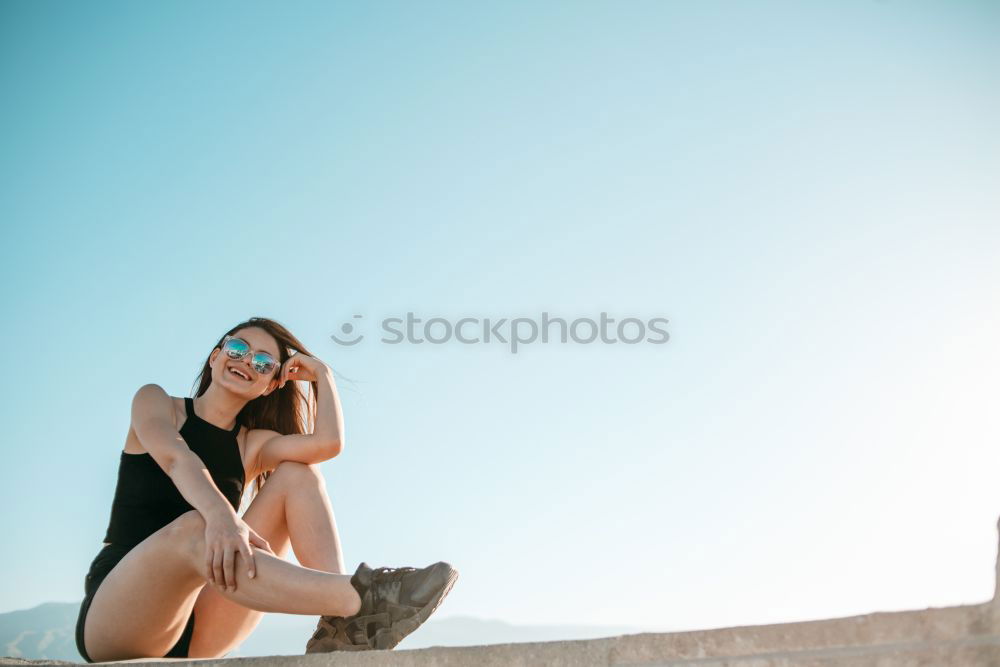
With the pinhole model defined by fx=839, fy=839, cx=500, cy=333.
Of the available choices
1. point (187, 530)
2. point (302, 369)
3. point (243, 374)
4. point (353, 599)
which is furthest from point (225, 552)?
point (302, 369)

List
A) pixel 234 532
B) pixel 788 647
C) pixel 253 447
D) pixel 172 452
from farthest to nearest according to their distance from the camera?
pixel 253 447, pixel 172 452, pixel 234 532, pixel 788 647

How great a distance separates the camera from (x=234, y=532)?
2.76 metres

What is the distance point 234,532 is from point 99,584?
2.33 ft

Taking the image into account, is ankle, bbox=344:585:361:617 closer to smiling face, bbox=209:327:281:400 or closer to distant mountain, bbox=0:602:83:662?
smiling face, bbox=209:327:281:400

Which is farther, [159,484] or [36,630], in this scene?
[36,630]

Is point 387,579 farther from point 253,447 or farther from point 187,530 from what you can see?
point 253,447

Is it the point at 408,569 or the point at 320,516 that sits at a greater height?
the point at 320,516

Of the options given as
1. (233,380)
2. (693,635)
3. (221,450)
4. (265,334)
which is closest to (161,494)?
(221,450)

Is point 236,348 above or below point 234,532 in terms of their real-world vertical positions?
above

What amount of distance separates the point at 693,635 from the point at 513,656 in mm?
462

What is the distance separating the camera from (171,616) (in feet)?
9.59

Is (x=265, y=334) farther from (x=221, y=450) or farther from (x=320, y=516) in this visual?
(x=320, y=516)

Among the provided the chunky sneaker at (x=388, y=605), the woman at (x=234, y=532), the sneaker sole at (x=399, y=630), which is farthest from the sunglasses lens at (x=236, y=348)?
the sneaker sole at (x=399, y=630)

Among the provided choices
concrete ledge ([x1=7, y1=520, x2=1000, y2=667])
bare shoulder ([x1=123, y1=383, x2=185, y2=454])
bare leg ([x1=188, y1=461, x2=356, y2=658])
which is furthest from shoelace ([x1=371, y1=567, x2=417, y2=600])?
bare shoulder ([x1=123, y1=383, x2=185, y2=454])
